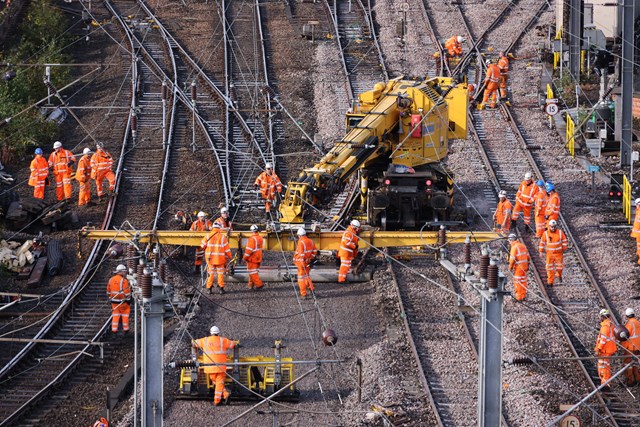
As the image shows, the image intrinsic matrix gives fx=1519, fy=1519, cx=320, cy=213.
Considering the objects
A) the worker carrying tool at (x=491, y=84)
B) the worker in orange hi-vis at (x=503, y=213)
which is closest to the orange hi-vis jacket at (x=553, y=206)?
the worker in orange hi-vis at (x=503, y=213)

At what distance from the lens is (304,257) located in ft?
87.9

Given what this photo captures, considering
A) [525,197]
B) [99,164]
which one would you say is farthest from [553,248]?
[99,164]

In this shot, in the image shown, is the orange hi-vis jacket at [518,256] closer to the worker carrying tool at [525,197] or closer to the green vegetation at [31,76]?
the worker carrying tool at [525,197]

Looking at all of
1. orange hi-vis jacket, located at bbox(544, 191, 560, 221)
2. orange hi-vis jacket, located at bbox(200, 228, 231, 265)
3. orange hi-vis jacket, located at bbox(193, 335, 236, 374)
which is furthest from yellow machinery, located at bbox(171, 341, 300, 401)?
orange hi-vis jacket, located at bbox(544, 191, 560, 221)

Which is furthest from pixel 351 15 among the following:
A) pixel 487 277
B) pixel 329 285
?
pixel 487 277

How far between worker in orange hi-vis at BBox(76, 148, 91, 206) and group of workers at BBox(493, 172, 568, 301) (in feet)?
28.9

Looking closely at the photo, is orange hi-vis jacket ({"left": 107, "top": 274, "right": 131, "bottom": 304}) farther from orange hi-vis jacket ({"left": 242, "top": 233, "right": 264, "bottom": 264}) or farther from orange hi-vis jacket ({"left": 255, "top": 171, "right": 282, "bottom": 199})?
orange hi-vis jacket ({"left": 255, "top": 171, "right": 282, "bottom": 199})

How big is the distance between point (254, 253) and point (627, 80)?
39.6ft

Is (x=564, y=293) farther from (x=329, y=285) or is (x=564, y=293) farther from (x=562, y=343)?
(x=329, y=285)

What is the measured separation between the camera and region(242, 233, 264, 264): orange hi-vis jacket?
2725 cm

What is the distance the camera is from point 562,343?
83.6 ft

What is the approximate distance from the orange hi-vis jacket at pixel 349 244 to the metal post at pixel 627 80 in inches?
384

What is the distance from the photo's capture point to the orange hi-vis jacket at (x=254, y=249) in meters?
27.2

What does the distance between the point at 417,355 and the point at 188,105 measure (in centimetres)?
1599
